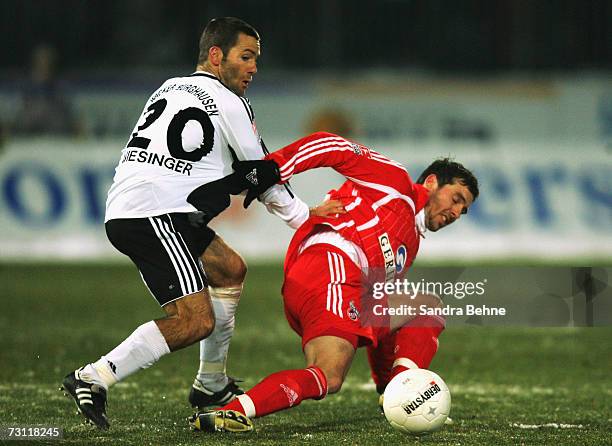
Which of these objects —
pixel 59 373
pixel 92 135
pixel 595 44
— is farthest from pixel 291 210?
pixel 595 44

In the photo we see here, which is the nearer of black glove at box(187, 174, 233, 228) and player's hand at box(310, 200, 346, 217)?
black glove at box(187, 174, 233, 228)

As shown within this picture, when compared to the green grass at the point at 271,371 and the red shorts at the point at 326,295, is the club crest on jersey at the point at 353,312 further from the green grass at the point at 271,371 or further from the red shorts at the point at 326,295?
the green grass at the point at 271,371

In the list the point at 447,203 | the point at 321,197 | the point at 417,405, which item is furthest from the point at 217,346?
the point at 321,197

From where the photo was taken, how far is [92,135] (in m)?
16.8

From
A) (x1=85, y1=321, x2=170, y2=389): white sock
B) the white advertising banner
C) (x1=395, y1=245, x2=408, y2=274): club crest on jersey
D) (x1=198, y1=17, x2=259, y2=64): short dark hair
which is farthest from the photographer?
the white advertising banner

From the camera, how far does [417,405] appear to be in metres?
5.30

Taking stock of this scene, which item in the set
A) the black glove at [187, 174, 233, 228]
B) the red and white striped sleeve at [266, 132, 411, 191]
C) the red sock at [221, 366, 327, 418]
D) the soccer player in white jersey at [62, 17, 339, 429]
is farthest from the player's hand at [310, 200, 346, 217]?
the red sock at [221, 366, 327, 418]

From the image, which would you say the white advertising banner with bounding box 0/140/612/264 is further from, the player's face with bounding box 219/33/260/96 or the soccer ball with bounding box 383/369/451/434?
the soccer ball with bounding box 383/369/451/434

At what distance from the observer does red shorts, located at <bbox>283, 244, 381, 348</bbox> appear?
5574 mm

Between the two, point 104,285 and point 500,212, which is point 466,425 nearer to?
point 104,285

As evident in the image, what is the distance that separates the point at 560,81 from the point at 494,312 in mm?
11567

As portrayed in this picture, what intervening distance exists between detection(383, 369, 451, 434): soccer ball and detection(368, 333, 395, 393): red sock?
68 cm

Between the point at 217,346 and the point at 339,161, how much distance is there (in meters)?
1.31

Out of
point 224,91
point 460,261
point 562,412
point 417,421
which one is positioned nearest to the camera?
point 417,421
